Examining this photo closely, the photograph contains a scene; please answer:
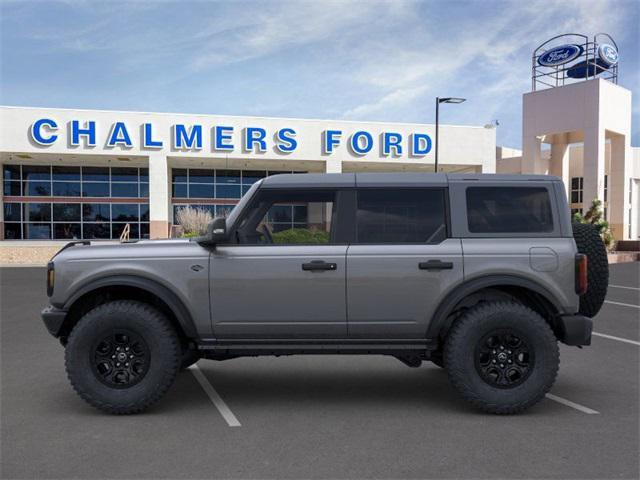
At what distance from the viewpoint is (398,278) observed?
4.80 meters

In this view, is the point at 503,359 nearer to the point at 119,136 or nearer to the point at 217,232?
the point at 217,232

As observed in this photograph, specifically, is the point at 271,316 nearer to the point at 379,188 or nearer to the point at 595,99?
the point at 379,188

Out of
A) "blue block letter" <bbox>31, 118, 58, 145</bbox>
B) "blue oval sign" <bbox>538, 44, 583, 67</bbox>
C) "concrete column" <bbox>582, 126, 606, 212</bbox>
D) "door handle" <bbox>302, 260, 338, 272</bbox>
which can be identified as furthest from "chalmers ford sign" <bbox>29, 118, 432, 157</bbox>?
"door handle" <bbox>302, 260, 338, 272</bbox>

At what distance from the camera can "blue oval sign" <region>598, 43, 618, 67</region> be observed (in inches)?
1228

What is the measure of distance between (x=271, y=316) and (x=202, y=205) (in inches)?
1195

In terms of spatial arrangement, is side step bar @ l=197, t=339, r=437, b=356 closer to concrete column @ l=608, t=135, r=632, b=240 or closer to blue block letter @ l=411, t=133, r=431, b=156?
blue block letter @ l=411, t=133, r=431, b=156

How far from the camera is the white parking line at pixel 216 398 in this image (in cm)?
471

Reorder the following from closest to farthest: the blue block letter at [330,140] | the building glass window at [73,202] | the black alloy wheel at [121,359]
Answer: the black alloy wheel at [121,359], the blue block letter at [330,140], the building glass window at [73,202]

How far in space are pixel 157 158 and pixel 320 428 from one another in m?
27.5

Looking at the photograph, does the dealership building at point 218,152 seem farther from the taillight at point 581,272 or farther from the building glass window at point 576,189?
the taillight at point 581,272

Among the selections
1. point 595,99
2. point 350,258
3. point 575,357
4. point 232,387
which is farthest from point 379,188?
point 595,99

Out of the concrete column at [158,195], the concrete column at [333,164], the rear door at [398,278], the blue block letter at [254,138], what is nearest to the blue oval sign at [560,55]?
the concrete column at [333,164]

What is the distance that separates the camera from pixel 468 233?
195 inches

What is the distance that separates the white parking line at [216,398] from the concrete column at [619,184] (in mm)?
31685
